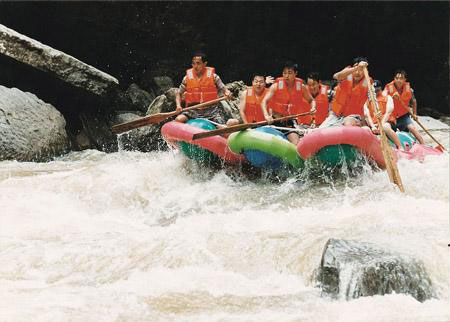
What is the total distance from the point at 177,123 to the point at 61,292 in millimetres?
3365

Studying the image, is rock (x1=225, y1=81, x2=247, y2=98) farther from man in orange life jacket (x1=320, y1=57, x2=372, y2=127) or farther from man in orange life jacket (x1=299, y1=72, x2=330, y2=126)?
man in orange life jacket (x1=320, y1=57, x2=372, y2=127)

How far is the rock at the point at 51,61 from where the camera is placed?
8594mm

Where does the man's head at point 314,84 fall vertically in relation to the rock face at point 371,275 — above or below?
above

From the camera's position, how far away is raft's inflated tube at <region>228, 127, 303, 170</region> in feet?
19.3

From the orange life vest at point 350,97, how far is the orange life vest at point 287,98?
43cm

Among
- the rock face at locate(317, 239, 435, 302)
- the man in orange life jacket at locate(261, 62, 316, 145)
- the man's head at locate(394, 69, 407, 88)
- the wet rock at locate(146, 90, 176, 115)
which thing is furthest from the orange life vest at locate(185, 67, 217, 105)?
the rock face at locate(317, 239, 435, 302)

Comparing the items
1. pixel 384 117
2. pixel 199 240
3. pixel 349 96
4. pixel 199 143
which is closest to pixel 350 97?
pixel 349 96

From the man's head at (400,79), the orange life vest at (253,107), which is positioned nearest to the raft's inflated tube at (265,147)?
the orange life vest at (253,107)

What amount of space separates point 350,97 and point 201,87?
1.81 m

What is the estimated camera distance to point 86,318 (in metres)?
3.00

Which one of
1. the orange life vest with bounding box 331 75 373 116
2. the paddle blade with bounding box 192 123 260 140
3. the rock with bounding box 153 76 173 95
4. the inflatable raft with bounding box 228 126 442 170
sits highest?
the rock with bounding box 153 76 173 95

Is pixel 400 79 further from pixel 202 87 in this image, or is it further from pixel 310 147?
pixel 310 147

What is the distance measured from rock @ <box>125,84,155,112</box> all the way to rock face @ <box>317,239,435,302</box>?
7.87m

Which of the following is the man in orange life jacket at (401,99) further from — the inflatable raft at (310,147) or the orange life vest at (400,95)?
the inflatable raft at (310,147)
